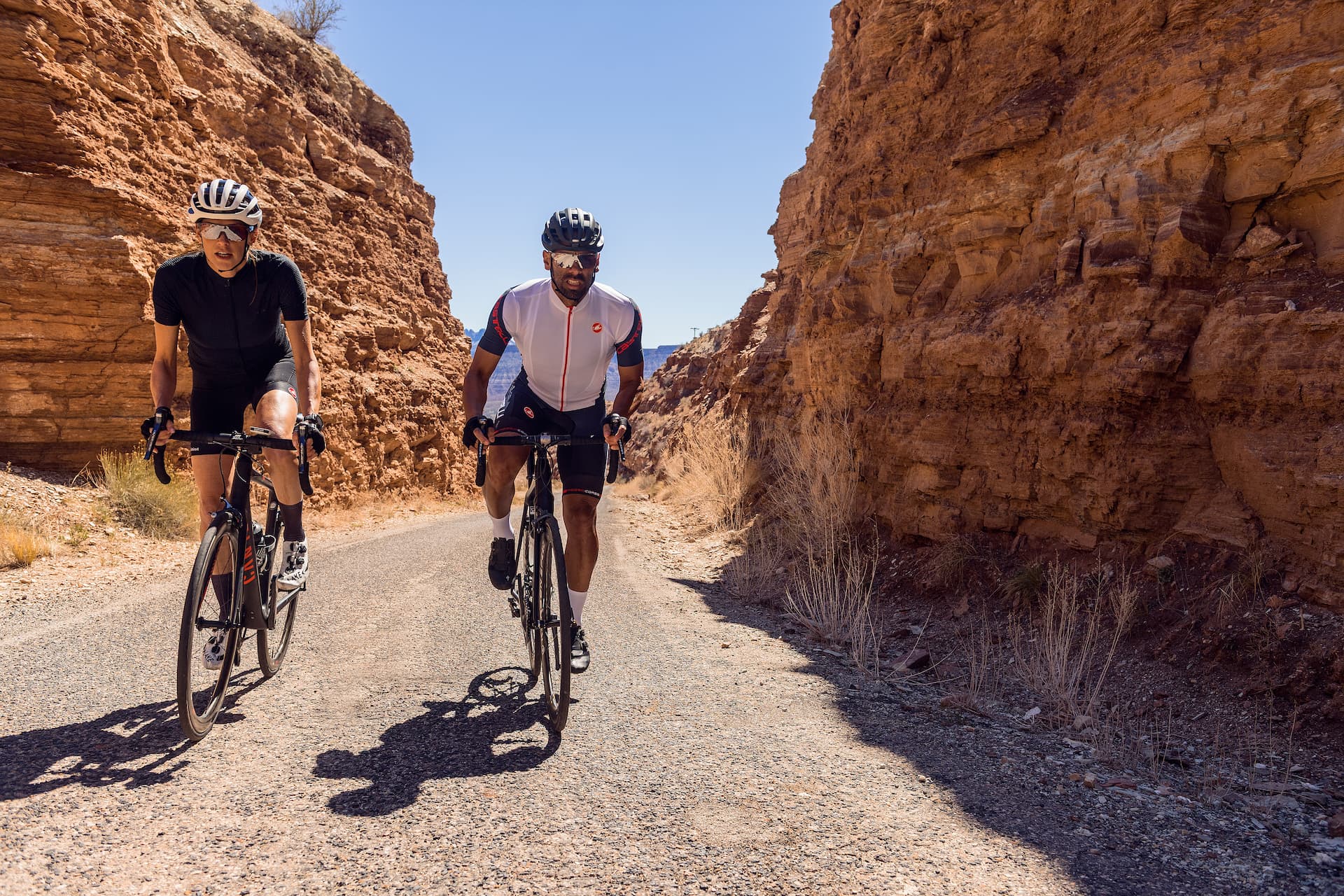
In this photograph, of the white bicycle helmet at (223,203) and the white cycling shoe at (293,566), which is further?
the white cycling shoe at (293,566)

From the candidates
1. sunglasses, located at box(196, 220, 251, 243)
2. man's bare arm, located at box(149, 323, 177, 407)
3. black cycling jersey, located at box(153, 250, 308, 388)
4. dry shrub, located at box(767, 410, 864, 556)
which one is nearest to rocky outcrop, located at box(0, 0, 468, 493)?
man's bare arm, located at box(149, 323, 177, 407)

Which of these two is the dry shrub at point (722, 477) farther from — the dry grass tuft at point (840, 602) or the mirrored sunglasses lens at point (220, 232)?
the mirrored sunglasses lens at point (220, 232)

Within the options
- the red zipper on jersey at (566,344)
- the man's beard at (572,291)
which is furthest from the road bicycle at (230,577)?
the man's beard at (572,291)

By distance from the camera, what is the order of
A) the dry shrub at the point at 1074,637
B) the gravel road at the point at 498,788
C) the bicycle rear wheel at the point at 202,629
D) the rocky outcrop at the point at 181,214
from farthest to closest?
1. the rocky outcrop at the point at 181,214
2. the dry shrub at the point at 1074,637
3. the bicycle rear wheel at the point at 202,629
4. the gravel road at the point at 498,788

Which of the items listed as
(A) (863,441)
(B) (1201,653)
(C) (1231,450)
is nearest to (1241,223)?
(C) (1231,450)

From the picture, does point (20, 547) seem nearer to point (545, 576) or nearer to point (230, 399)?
point (230, 399)

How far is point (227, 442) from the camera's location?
328cm

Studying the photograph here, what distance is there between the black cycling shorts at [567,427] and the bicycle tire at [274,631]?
51.5 inches

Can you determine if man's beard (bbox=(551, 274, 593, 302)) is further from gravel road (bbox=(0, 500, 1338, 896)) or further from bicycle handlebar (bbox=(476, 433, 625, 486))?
gravel road (bbox=(0, 500, 1338, 896))

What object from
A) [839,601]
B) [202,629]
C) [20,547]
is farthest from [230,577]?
[20,547]

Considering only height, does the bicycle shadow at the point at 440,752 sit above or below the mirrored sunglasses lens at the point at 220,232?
below

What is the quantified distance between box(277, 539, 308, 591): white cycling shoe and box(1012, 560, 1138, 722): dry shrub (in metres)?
4.08

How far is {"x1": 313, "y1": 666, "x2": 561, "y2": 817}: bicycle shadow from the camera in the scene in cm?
262

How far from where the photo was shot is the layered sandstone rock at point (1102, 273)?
446cm
